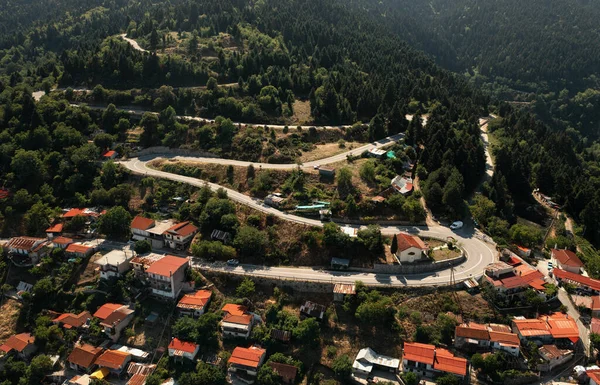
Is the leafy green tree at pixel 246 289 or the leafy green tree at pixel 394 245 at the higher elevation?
the leafy green tree at pixel 394 245

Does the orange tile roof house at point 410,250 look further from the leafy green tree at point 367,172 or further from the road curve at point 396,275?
the leafy green tree at point 367,172

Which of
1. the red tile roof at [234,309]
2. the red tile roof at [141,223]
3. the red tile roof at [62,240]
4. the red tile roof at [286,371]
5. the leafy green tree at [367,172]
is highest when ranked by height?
the leafy green tree at [367,172]

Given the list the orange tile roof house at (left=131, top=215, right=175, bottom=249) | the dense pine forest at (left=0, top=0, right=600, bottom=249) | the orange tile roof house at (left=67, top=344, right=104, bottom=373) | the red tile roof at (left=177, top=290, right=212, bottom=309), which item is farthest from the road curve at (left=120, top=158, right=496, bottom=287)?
the orange tile roof house at (left=67, top=344, right=104, bottom=373)

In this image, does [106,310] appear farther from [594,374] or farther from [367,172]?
[594,374]

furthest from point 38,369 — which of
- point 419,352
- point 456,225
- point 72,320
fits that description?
point 456,225

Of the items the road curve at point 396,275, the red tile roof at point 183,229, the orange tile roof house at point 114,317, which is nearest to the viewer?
the orange tile roof house at point 114,317

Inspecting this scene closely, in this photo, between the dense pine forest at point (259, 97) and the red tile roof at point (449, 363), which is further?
the dense pine forest at point (259, 97)

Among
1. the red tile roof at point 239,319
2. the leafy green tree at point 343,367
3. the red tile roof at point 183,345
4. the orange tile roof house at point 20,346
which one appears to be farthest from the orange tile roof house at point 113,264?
the leafy green tree at point 343,367

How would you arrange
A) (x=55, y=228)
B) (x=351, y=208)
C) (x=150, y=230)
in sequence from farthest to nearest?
(x=55, y=228), (x=351, y=208), (x=150, y=230)
